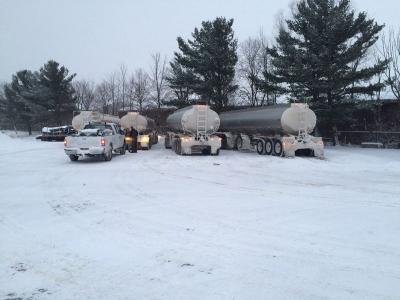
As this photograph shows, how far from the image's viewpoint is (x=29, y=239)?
736 centimetres

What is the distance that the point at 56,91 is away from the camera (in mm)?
61031

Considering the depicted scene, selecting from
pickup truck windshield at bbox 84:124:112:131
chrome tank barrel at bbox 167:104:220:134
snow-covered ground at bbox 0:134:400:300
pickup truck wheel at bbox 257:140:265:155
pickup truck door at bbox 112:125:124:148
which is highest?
chrome tank barrel at bbox 167:104:220:134

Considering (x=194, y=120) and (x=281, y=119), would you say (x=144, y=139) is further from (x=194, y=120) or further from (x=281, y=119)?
(x=281, y=119)

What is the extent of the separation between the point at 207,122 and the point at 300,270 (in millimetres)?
21119

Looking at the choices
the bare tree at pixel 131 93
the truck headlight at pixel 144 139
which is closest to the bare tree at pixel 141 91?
the bare tree at pixel 131 93

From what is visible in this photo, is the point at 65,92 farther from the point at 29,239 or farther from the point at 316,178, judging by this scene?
the point at 29,239

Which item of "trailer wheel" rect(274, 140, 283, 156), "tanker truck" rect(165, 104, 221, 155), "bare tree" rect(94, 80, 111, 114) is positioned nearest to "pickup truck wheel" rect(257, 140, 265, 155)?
"trailer wheel" rect(274, 140, 283, 156)

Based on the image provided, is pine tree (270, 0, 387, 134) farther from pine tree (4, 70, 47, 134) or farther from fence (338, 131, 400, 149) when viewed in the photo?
pine tree (4, 70, 47, 134)

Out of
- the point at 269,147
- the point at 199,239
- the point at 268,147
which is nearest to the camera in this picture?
the point at 199,239

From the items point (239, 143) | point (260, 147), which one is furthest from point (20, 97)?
point (260, 147)

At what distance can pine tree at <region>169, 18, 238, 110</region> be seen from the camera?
133 ft

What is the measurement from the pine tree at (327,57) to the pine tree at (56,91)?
123 feet

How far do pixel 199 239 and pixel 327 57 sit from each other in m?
28.8

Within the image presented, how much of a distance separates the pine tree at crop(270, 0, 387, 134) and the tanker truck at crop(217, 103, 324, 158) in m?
6.67
